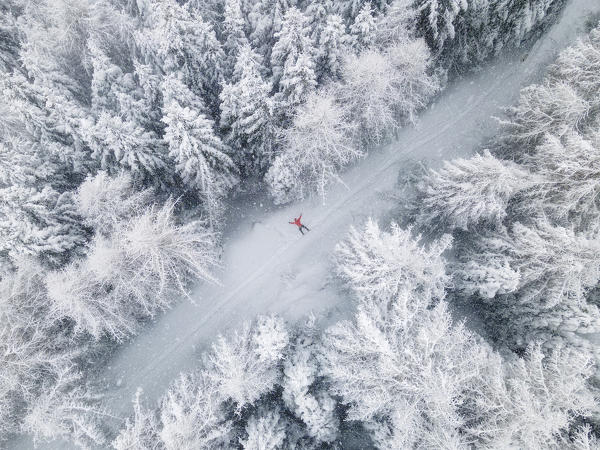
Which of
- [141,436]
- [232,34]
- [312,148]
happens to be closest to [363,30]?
[312,148]

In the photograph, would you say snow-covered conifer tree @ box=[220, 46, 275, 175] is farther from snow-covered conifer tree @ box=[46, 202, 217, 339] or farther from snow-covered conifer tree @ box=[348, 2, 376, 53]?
snow-covered conifer tree @ box=[46, 202, 217, 339]

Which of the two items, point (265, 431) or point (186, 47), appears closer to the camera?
point (265, 431)

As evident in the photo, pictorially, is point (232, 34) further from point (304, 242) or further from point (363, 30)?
→ point (304, 242)

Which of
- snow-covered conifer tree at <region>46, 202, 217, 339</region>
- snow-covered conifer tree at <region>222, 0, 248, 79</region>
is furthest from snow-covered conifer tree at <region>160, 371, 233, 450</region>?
snow-covered conifer tree at <region>222, 0, 248, 79</region>

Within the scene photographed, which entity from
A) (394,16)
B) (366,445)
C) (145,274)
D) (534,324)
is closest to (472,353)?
(534,324)

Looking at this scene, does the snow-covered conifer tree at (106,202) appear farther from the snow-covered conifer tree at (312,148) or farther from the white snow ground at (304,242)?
the snow-covered conifer tree at (312,148)

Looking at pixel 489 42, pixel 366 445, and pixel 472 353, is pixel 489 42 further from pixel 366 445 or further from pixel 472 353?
pixel 366 445

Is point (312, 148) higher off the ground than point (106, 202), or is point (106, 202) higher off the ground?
point (106, 202)

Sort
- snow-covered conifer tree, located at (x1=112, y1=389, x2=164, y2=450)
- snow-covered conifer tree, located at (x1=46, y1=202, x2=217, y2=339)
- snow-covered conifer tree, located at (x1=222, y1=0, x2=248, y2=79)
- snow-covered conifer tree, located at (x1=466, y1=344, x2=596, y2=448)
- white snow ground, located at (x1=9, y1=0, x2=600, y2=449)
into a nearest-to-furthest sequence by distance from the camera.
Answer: snow-covered conifer tree, located at (x1=466, y1=344, x2=596, y2=448) < snow-covered conifer tree, located at (x1=112, y1=389, x2=164, y2=450) < snow-covered conifer tree, located at (x1=46, y1=202, x2=217, y2=339) < snow-covered conifer tree, located at (x1=222, y1=0, x2=248, y2=79) < white snow ground, located at (x1=9, y1=0, x2=600, y2=449)

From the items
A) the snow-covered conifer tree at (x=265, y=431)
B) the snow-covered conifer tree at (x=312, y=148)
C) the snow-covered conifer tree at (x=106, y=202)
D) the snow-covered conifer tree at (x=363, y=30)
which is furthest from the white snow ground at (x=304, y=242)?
the snow-covered conifer tree at (x=363, y=30)
